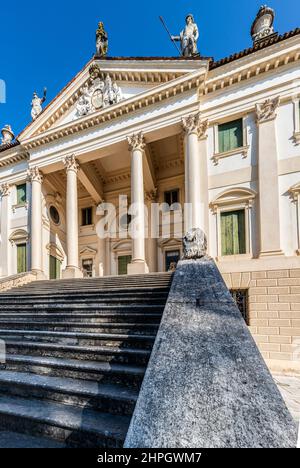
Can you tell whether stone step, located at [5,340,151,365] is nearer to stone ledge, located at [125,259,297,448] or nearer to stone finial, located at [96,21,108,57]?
stone ledge, located at [125,259,297,448]

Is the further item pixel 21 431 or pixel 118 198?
pixel 118 198

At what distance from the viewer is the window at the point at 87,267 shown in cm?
1783

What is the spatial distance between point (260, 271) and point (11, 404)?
30.6 feet

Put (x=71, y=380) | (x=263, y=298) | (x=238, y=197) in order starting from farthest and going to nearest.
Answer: (x=238, y=197)
(x=263, y=298)
(x=71, y=380)

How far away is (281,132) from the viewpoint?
10.6 m

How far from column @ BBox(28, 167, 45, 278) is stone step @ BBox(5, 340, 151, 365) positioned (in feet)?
35.7

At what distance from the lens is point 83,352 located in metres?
3.65

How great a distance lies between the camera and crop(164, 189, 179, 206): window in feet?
52.7

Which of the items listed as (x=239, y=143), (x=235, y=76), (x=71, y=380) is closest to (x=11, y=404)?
(x=71, y=380)

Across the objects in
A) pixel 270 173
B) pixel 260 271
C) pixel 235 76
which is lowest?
pixel 260 271

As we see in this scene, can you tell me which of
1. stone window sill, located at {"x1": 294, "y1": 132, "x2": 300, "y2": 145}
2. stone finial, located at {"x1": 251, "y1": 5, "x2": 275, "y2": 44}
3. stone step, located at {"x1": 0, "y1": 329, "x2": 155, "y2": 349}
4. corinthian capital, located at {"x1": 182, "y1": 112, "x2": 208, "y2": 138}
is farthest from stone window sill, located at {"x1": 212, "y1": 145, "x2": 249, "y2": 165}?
stone step, located at {"x1": 0, "y1": 329, "x2": 155, "y2": 349}

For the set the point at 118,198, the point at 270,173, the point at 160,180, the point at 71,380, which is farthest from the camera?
the point at 118,198

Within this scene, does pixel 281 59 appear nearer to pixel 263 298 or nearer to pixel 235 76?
pixel 235 76

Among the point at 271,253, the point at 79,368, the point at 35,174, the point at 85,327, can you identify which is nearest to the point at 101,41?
the point at 35,174
